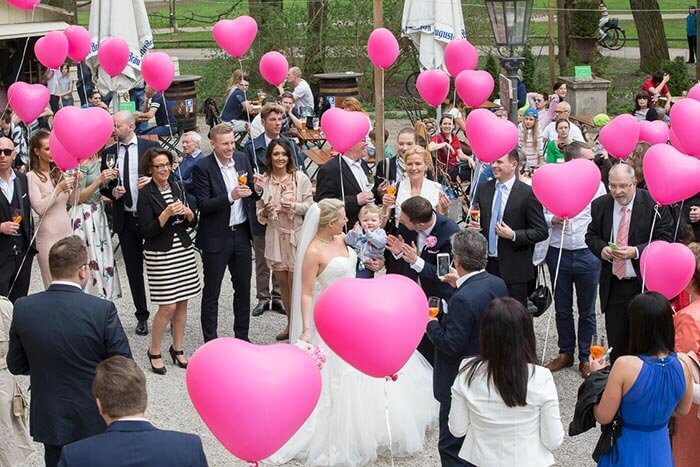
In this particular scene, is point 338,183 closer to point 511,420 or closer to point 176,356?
point 176,356

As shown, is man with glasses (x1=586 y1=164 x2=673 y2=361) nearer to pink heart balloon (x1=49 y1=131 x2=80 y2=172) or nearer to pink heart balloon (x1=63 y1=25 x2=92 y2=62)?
pink heart balloon (x1=49 y1=131 x2=80 y2=172)

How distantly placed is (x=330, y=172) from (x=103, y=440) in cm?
504

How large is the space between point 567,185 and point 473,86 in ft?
10.1

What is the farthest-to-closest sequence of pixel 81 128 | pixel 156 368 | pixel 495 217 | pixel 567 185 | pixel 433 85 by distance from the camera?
pixel 433 85, pixel 156 368, pixel 495 217, pixel 81 128, pixel 567 185

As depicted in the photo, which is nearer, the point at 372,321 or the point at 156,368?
the point at 372,321

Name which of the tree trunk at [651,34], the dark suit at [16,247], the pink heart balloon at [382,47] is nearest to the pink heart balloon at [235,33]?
the pink heart balloon at [382,47]

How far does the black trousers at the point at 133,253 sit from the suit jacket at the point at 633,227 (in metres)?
3.64

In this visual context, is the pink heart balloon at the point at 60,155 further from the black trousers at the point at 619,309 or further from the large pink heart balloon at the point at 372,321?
the black trousers at the point at 619,309

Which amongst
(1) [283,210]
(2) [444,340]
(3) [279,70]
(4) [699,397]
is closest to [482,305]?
(2) [444,340]

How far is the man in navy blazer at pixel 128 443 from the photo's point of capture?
152 inches

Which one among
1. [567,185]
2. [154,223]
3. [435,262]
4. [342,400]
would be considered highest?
[567,185]

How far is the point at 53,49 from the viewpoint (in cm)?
1054

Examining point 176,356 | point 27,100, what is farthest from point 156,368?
point 27,100

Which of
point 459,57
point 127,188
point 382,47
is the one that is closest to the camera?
point 127,188
